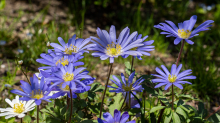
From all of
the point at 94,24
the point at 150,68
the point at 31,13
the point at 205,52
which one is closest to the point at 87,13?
the point at 94,24

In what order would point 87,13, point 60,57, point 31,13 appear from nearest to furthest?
point 60,57, point 31,13, point 87,13

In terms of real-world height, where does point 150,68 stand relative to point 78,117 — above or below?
above

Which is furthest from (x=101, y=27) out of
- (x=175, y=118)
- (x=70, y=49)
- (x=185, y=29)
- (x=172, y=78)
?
(x=175, y=118)

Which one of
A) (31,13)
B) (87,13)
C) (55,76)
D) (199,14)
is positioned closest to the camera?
(55,76)

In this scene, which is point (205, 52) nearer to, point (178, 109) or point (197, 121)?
point (197, 121)

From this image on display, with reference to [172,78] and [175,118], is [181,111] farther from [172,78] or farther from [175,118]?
[172,78]

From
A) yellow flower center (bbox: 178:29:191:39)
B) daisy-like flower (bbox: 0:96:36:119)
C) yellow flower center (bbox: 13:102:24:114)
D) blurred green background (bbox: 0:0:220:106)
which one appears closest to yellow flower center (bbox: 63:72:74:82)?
daisy-like flower (bbox: 0:96:36:119)

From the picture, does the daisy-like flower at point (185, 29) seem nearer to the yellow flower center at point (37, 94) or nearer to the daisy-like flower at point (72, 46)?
the daisy-like flower at point (72, 46)
